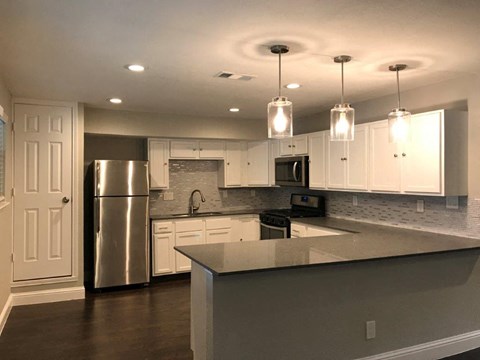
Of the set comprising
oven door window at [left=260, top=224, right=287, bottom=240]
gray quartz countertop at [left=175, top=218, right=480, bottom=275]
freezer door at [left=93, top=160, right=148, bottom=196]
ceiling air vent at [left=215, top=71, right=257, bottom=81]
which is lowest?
oven door window at [left=260, top=224, right=287, bottom=240]

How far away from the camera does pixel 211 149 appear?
225 inches

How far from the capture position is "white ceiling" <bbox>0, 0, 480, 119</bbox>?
1.99 meters

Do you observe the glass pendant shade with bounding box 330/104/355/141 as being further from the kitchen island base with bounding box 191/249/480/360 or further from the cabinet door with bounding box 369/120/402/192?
the cabinet door with bounding box 369/120/402/192

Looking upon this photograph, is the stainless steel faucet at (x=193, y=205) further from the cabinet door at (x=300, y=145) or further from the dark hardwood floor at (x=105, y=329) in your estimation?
the cabinet door at (x=300, y=145)

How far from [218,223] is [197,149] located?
1.10 m

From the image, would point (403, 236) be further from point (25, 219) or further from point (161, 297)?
point (25, 219)

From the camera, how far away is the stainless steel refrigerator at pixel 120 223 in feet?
15.4

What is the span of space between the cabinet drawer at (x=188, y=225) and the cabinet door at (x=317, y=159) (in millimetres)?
1618

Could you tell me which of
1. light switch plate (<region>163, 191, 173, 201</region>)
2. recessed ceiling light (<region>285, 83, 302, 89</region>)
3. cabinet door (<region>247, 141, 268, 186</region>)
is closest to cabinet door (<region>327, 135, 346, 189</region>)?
recessed ceiling light (<region>285, 83, 302, 89</region>)

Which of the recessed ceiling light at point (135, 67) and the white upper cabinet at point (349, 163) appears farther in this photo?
the white upper cabinet at point (349, 163)

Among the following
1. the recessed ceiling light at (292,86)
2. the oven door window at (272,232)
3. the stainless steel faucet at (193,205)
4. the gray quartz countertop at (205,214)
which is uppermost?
the recessed ceiling light at (292,86)

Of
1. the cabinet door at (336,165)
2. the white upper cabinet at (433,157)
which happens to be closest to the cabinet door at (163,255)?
the cabinet door at (336,165)

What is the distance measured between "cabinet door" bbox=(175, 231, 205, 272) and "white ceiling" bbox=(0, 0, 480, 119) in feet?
6.88

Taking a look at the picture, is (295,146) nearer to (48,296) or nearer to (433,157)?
(433,157)
